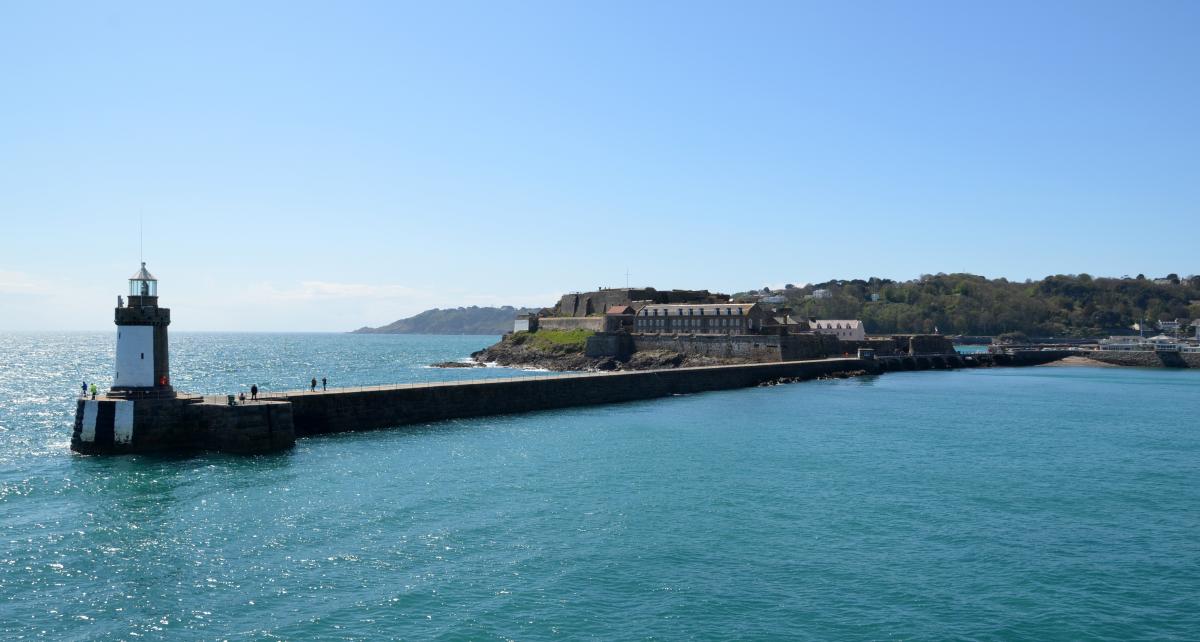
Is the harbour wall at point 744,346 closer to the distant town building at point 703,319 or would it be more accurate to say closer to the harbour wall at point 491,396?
Answer: the distant town building at point 703,319

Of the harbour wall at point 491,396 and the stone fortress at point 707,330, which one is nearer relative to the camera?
the harbour wall at point 491,396

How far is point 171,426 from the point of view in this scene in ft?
119

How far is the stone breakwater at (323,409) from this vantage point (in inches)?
1404

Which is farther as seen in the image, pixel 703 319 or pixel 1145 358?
pixel 1145 358

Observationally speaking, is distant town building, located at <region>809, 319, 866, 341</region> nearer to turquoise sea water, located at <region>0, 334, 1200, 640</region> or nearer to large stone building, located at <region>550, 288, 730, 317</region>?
large stone building, located at <region>550, 288, 730, 317</region>

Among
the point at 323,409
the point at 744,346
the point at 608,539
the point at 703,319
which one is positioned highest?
the point at 703,319

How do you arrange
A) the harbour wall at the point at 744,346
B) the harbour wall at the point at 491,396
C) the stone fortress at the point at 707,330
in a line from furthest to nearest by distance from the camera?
the stone fortress at the point at 707,330 < the harbour wall at the point at 744,346 < the harbour wall at the point at 491,396

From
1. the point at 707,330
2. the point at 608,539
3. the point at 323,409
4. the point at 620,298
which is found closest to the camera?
the point at 608,539

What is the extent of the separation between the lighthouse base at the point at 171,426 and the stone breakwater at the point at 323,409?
5cm

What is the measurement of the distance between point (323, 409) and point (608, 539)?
25.5 m

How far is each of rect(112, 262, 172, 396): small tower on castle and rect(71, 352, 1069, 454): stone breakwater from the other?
3.51 feet

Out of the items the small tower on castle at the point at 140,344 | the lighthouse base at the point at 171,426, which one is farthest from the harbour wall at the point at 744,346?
the small tower on castle at the point at 140,344

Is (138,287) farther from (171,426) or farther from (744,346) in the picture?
(744,346)

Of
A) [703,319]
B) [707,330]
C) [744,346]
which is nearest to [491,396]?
[744,346]
